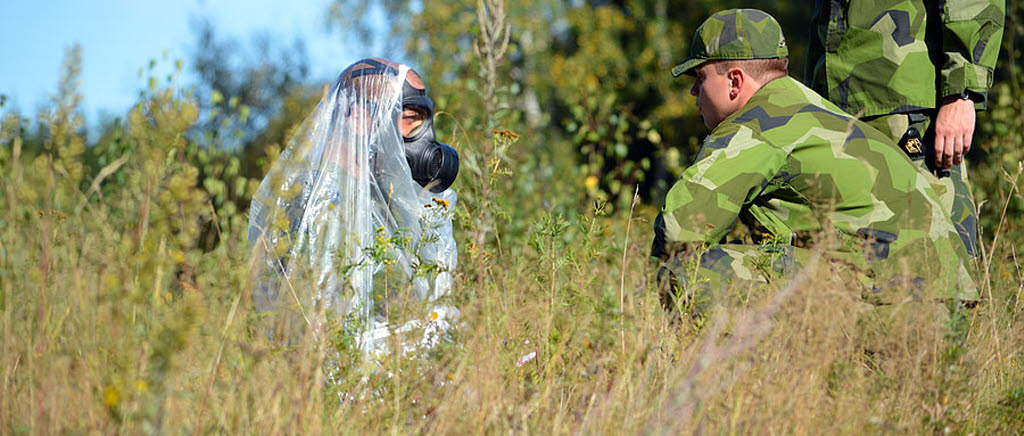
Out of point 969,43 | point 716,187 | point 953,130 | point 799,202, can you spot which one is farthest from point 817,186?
point 969,43

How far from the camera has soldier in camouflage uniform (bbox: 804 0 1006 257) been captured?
9.86 feet

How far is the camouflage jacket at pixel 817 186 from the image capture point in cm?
249

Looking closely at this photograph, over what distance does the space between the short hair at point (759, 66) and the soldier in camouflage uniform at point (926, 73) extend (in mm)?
392

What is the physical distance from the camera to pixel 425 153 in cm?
303

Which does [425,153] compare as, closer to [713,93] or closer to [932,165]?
[713,93]

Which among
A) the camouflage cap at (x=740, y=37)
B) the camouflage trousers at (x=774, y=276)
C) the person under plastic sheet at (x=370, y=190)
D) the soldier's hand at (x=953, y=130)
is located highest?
the camouflage cap at (x=740, y=37)

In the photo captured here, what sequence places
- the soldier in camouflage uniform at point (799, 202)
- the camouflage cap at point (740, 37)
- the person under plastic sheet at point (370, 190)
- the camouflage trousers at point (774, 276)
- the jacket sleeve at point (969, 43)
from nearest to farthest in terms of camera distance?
1. the camouflage trousers at point (774, 276)
2. the soldier in camouflage uniform at point (799, 202)
3. the person under plastic sheet at point (370, 190)
4. the camouflage cap at point (740, 37)
5. the jacket sleeve at point (969, 43)

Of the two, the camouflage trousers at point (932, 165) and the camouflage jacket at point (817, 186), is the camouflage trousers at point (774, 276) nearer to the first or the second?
the camouflage jacket at point (817, 186)

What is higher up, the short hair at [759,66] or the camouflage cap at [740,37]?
the camouflage cap at [740,37]

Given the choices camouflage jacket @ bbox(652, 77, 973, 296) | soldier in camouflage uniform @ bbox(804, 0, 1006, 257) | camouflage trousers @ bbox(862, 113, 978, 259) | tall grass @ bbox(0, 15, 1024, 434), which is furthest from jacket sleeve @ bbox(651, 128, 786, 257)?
camouflage trousers @ bbox(862, 113, 978, 259)

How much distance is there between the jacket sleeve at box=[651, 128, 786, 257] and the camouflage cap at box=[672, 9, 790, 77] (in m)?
0.39

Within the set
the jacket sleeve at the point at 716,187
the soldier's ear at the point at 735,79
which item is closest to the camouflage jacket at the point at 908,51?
the soldier's ear at the point at 735,79

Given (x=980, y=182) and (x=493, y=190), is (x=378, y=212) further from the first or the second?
(x=980, y=182)

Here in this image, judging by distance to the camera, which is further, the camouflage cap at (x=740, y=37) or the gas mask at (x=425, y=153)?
the gas mask at (x=425, y=153)
